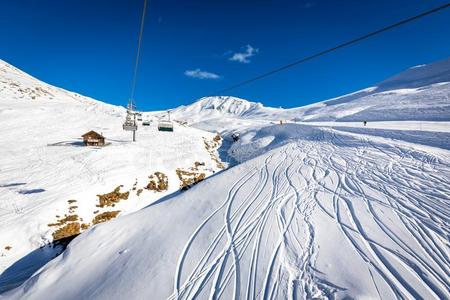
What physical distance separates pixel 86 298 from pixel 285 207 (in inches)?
300

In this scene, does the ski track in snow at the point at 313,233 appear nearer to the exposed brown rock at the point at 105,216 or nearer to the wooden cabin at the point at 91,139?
the exposed brown rock at the point at 105,216

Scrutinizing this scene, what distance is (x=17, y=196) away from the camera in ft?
49.3

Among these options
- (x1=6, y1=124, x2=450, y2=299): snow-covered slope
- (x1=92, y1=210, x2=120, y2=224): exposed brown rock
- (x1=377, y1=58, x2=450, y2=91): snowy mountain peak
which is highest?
(x1=377, y1=58, x2=450, y2=91): snowy mountain peak

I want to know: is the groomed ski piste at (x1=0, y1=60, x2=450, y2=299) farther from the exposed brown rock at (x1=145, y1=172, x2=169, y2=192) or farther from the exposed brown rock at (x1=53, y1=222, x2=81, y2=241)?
the exposed brown rock at (x1=145, y1=172, x2=169, y2=192)

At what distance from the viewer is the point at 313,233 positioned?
21.9 feet

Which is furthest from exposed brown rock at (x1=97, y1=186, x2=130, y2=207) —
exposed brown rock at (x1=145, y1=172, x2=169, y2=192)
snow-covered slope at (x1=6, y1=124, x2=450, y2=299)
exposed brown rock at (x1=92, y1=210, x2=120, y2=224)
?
snow-covered slope at (x1=6, y1=124, x2=450, y2=299)

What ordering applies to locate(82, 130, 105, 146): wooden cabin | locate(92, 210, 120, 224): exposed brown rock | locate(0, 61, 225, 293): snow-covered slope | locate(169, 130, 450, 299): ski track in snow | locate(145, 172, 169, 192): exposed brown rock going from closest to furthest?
locate(169, 130, 450, 299): ski track in snow < locate(0, 61, 225, 293): snow-covered slope < locate(92, 210, 120, 224): exposed brown rock < locate(145, 172, 169, 192): exposed brown rock < locate(82, 130, 105, 146): wooden cabin

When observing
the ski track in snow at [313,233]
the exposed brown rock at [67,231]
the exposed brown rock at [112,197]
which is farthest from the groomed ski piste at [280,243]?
the exposed brown rock at [112,197]

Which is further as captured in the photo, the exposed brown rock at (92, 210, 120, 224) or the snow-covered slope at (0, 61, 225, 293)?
the exposed brown rock at (92, 210, 120, 224)

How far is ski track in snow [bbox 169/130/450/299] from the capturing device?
4926mm

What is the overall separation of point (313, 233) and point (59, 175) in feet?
74.1

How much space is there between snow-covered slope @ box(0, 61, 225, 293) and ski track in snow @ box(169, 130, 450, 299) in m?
11.1

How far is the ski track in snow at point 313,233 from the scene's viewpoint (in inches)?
194

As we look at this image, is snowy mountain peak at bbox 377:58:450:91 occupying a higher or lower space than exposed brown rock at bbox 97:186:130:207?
higher
